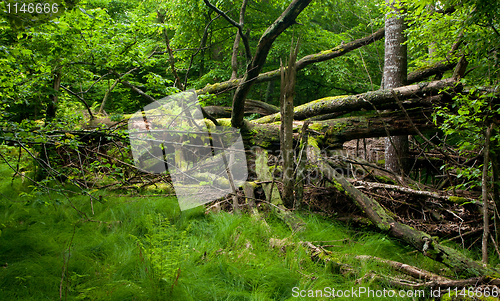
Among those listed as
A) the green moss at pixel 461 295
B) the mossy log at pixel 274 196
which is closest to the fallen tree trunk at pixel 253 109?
the mossy log at pixel 274 196

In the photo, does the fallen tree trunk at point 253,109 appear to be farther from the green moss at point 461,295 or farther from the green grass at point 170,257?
the green moss at point 461,295

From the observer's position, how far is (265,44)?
3195 mm

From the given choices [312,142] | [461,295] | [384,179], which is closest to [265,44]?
[312,142]

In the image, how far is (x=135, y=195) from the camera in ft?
13.4

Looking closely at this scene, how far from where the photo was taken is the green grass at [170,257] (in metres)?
1.84

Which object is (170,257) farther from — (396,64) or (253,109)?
(396,64)

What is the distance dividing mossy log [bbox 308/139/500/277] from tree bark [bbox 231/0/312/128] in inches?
56.1

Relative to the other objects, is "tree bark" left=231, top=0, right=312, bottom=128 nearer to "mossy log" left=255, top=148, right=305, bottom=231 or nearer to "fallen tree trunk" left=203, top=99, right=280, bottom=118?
"mossy log" left=255, top=148, right=305, bottom=231

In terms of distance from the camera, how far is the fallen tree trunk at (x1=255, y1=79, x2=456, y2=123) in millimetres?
3742

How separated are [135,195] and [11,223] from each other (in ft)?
4.91

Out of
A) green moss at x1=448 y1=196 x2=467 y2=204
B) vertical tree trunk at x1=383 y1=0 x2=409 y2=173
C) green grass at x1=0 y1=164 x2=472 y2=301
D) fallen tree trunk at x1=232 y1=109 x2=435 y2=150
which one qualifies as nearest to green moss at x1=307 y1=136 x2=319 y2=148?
fallen tree trunk at x1=232 y1=109 x2=435 y2=150

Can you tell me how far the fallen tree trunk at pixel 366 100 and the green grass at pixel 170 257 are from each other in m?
2.09

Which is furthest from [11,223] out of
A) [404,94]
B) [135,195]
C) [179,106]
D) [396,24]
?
[396,24]

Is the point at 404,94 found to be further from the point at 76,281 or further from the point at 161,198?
the point at 76,281
